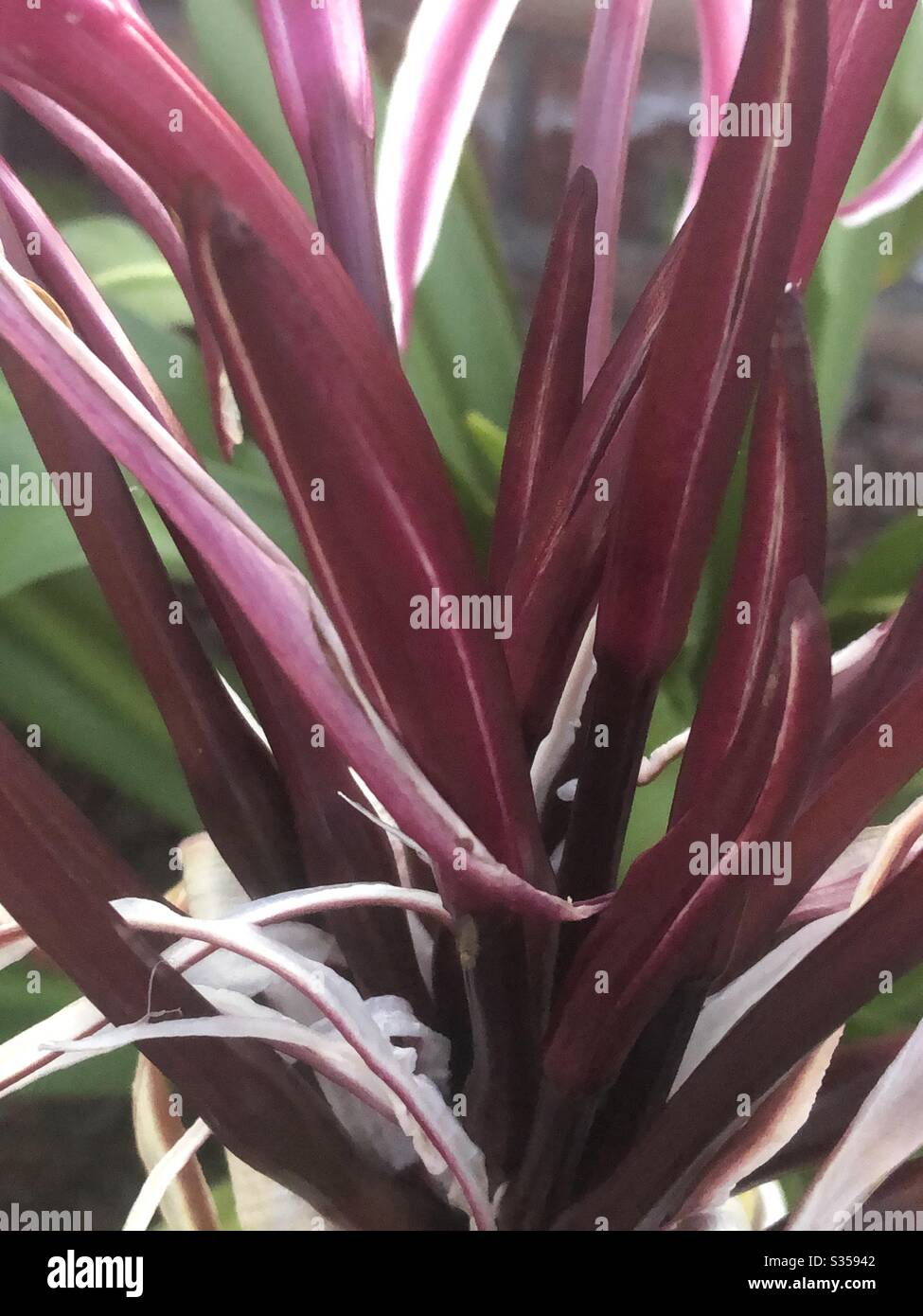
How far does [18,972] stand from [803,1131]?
0.96ft

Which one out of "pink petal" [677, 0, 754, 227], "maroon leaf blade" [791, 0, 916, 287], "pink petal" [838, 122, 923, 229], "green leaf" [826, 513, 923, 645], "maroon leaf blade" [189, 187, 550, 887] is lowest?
"maroon leaf blade" [189, 187, 550, 887]

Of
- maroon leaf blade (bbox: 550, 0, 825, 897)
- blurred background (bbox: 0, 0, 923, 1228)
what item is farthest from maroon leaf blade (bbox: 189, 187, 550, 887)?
blurred background (bbox: 0, 0, 923, 1228)

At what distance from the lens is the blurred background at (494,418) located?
1.14ft

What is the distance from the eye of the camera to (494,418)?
0.38 meters

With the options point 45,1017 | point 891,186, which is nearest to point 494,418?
point 891,186

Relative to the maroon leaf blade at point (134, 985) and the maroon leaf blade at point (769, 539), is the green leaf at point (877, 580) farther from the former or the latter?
the maroon leaf blade at point (134, 985)

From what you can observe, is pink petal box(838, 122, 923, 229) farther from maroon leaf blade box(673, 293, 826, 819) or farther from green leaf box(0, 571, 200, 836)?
green leaf box(0, 571, 200, 836)

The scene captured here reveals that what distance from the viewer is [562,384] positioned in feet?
1.04

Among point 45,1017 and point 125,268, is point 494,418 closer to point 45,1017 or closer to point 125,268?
point 125,268

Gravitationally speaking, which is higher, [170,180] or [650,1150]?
[170,180]

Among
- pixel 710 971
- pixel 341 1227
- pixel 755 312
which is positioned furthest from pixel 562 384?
pixel 341 1227

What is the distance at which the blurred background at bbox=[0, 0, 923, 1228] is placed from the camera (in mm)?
348
